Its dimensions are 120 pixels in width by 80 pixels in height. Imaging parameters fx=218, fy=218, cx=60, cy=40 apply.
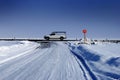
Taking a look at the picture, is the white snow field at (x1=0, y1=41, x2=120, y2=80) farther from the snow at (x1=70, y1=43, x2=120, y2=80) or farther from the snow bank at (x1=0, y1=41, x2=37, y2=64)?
the snow bank at (x1=0, y1=41, x2=37, y2=64)

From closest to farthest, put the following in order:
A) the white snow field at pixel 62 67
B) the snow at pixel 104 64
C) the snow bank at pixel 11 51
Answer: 1. the snow at pixel 104 64
2. the white snow field at pixel 62 67
3. the snow bank at pixel 11 51

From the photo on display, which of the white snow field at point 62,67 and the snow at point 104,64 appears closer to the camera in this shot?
the snow at point 104,64

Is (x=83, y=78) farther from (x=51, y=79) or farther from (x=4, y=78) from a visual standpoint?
(x=4, y=78)

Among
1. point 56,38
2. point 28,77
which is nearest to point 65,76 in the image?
point 28,77

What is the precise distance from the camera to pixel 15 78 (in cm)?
756

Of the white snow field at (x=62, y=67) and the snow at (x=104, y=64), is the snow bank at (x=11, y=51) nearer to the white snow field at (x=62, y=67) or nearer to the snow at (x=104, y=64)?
the white snow field at (x=62, y=67)

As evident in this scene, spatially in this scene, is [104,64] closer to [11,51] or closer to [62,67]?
[62,67]

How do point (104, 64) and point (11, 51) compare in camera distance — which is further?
point (11, 51)

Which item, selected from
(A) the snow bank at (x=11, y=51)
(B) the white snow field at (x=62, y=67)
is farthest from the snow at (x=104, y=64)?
(A) the snow bank at (x=11, y=51)

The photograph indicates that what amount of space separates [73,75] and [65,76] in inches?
13.3

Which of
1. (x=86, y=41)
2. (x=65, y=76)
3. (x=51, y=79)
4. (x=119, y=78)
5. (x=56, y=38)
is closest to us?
(x=119, y=78)

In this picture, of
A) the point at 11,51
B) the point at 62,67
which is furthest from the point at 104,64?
the point at 11,51

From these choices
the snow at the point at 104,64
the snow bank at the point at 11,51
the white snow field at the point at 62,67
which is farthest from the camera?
the snow bank at the point at 11,51

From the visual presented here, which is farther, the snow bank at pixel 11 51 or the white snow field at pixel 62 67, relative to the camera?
the snow bank at pixel 11 51
